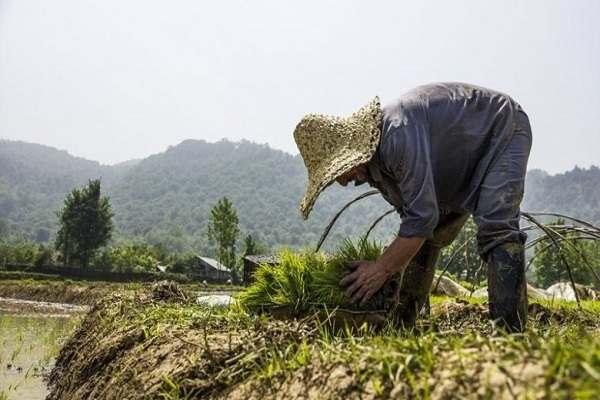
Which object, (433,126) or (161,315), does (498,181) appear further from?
(161,315)

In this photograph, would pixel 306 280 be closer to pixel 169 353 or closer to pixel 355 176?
pixel 355 176

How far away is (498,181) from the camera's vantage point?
9.84 feet

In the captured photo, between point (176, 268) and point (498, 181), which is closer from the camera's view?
point (498, 181)

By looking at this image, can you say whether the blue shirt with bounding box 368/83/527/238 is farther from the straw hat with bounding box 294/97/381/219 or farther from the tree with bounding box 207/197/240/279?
the tree with bounding box 207/197/240/279

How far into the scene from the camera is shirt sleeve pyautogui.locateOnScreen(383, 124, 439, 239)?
2670mm

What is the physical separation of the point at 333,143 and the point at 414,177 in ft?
1.93

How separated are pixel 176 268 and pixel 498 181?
1795 inches

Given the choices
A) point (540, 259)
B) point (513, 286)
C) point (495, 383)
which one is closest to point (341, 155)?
point (513, 286)

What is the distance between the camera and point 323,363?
5.67ft

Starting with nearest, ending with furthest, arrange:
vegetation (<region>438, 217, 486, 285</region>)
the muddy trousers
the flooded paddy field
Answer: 1. the muddy trousers
2. the flooded paddy field
3. vegetation (<region>438, 217, 486, 285</region>)

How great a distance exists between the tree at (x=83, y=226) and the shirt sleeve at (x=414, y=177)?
161 ft

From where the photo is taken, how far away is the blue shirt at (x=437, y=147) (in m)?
2.69

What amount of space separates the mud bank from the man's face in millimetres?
837

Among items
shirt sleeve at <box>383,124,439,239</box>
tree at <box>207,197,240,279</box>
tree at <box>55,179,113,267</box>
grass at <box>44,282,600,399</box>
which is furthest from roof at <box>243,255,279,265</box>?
tree at <box>55,179,113,267</box>
